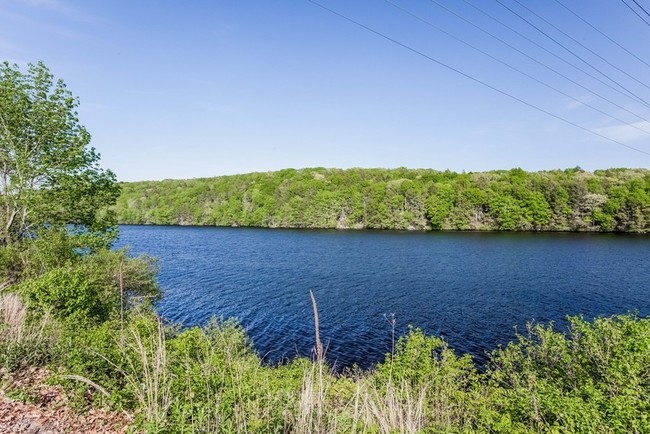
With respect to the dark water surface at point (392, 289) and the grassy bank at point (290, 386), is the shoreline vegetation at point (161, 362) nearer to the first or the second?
the grassy bank at point (290, 386)

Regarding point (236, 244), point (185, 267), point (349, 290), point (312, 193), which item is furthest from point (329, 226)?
point (349, 290)

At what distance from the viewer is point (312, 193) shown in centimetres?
11669

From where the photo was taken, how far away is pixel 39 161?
788 inches

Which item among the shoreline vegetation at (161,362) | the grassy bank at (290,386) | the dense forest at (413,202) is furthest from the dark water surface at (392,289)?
the dense forest at (413,202)

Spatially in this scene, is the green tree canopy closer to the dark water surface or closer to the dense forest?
the dark water surface

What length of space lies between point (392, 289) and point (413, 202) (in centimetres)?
7304

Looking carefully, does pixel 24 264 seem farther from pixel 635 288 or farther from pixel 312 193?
pixel 312 193

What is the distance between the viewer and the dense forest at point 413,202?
93.8m

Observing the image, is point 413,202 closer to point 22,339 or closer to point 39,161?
point 39,161

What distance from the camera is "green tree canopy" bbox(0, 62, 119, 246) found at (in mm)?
19047

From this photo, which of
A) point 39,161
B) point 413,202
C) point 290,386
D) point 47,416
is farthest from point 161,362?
point 413,202

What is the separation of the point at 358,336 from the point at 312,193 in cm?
9335

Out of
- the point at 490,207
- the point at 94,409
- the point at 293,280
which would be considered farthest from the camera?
the point at 490,207

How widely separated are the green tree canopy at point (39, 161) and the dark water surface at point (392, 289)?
460 inches
